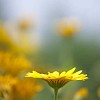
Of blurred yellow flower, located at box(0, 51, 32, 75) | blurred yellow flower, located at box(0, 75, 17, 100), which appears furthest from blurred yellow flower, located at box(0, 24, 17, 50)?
blurred yellow flower, located at box(0, 75, 17, 100)

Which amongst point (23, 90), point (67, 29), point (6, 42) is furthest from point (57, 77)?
point (67, 29)

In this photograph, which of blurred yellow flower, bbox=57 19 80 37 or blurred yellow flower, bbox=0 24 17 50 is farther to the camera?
blurred yellow flower, bbox=57 19 80 37

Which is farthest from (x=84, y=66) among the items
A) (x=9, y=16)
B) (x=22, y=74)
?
(x=9, y=16)

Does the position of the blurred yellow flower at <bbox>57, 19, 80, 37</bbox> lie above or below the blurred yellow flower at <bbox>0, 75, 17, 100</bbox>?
above

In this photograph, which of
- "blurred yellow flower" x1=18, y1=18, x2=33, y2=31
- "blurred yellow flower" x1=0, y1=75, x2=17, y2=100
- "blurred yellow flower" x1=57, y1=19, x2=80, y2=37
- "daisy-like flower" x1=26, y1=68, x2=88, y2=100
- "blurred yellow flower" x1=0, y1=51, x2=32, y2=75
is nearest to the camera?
"daisy-like flower" x1=26, y1=68, x2=88, y2=100

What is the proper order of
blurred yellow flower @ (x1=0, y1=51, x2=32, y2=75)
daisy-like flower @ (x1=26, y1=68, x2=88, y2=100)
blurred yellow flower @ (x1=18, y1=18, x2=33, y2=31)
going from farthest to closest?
blurred yellow flower @ (x1=18, y1=18, x2=33, y2=31) → blurred yellow flower @ (x1=0, y1=51, x2=32, y2=75) → daisy-like flower @ (x1=26, y1=68, x2=88, y2=100)

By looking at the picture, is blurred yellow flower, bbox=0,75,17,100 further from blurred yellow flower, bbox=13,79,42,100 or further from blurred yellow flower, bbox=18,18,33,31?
blurred yellow flower, bbox=18,18,33,31

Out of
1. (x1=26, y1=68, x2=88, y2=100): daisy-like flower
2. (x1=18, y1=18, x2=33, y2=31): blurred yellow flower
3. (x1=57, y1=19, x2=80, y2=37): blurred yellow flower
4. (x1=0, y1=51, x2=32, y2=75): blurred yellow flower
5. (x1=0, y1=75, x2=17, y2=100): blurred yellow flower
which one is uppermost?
(x1=18, y1=18, x2=33, y2=31): blurred yellow flower

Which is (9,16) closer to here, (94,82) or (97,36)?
(97,36)

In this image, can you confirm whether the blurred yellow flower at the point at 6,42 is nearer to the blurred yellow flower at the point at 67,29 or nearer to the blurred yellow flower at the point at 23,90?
the blurred yellow flower at the point at 67,29

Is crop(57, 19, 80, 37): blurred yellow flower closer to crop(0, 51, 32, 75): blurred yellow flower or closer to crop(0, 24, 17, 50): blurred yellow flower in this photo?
crop(0, 24, 17, 50): blurred yellow flower
